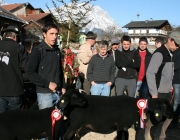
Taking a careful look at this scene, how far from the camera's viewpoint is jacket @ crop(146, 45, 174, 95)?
4.21m

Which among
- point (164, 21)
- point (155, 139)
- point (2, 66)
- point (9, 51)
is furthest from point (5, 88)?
point (164, 21)

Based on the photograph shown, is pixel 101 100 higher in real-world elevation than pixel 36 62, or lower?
lower

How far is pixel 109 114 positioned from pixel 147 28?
77.4 m

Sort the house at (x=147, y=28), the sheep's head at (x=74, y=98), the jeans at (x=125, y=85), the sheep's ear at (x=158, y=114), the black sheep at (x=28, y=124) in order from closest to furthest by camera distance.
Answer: the black sheep at (x=28, y=124), the sheep's head at (x=74, y=98), the sheep's ear at (x=158, y=114), the jeans at (x=125, y=85), the house at (x=147, y=28)

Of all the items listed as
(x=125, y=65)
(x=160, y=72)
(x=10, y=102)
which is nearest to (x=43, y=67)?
(x=10, y=102)

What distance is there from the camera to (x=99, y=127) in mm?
3906

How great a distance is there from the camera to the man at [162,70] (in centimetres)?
422

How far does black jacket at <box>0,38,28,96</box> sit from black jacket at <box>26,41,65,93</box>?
28cm

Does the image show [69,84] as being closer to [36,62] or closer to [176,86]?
[176,86]

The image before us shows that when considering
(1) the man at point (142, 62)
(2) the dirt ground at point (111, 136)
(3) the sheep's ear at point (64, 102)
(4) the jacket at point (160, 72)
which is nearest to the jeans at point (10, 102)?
(3) the sheep's ear at point (64, 102)

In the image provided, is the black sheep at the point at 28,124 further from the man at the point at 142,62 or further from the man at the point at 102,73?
the man at the point at 142,62

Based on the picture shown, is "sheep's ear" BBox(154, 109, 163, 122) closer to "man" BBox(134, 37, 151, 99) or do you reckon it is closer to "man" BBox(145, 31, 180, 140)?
"man" BBox(145, 31, 180, 140)

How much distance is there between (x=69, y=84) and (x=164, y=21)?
2846 inches

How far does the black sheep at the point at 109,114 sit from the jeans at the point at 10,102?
0.76m
